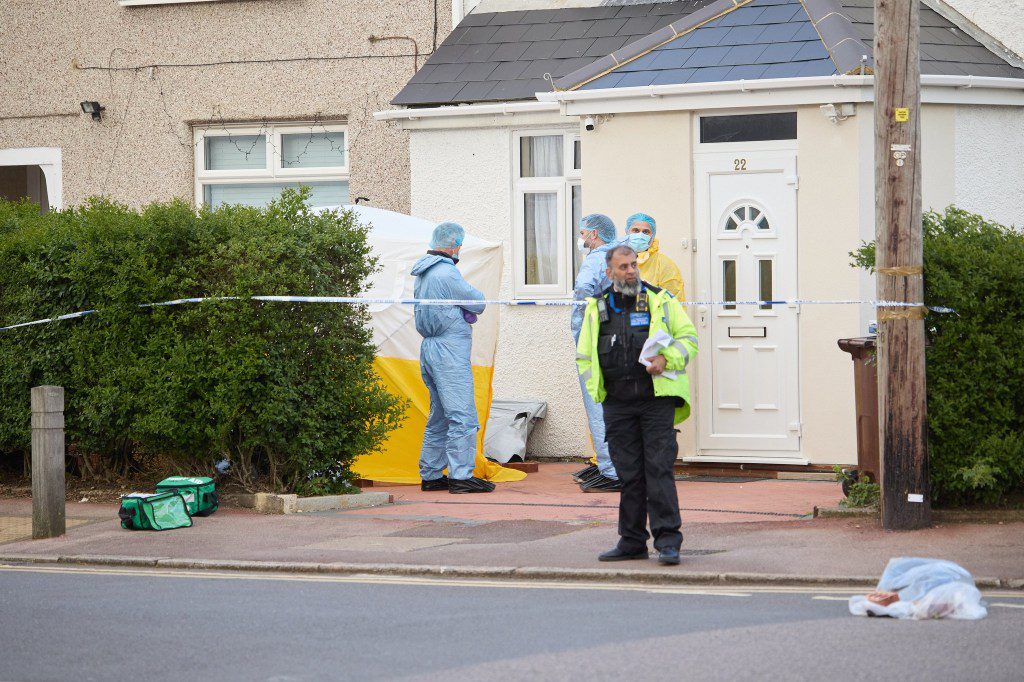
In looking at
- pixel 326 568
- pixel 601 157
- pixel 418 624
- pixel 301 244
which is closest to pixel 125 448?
pixel 301 244

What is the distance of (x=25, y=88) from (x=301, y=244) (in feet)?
27.6

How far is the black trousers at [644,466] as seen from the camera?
8859 millimetres

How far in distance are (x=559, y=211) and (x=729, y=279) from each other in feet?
8.77

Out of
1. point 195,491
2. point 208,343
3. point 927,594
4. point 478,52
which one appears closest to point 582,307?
point 208,343

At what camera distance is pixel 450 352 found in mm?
12922

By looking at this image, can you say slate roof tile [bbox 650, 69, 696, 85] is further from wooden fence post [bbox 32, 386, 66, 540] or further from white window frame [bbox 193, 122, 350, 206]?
wooden fence post [bbox 32, 386, 66, 540]

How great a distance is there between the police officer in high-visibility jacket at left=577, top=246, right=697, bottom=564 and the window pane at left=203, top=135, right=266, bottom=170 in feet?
31.7

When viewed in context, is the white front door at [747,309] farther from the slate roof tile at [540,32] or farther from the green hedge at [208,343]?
the slate roof tile at [540,32]

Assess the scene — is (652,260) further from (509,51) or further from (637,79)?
(509,51)

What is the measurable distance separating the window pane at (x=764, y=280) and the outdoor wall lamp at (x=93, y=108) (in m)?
8.68

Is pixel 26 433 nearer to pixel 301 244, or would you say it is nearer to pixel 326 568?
pixel 301 244

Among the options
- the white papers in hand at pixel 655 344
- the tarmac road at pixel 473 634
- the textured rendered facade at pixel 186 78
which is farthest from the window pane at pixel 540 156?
the tarmac road at pixel 473 634

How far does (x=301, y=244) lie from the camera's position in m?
11.8

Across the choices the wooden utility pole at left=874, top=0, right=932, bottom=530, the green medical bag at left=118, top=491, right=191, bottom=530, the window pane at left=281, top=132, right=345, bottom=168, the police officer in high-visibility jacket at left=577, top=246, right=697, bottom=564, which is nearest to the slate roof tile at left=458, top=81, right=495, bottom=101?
the window pane at left=281, top=132, right=345, bottom=168
